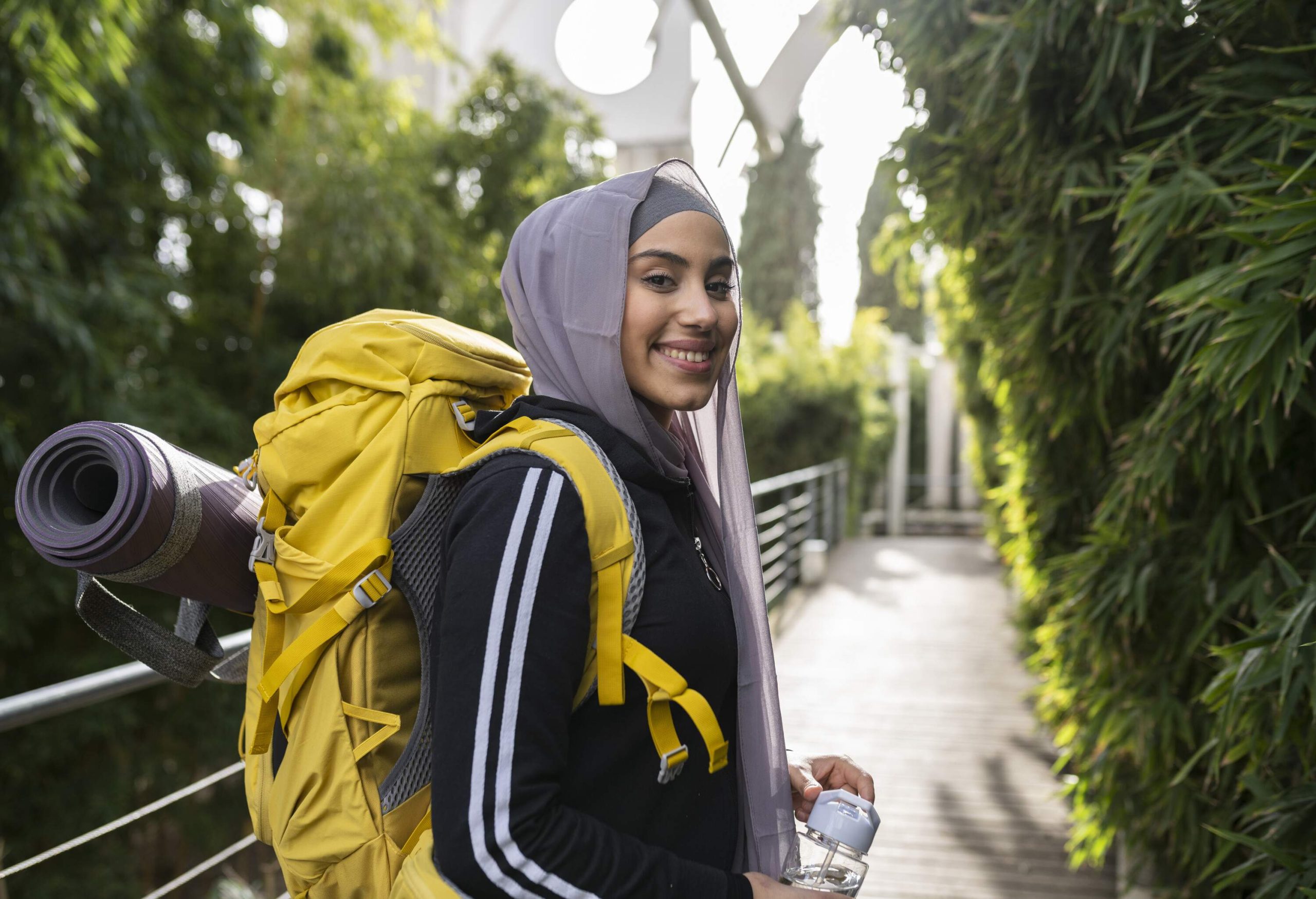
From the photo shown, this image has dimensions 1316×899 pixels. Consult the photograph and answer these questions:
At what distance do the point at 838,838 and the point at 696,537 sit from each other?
325mm

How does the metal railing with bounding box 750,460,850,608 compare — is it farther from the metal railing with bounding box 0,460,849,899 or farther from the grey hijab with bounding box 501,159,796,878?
the grey hijab with bounding box 501,159,796,878

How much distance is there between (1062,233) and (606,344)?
5.65 ft

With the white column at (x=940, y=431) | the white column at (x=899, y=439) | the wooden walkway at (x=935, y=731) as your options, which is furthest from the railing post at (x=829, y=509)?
the white column at (x=940, y=431)

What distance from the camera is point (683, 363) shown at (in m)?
0.97

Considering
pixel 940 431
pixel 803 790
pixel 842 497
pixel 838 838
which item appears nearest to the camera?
pixel 838 838

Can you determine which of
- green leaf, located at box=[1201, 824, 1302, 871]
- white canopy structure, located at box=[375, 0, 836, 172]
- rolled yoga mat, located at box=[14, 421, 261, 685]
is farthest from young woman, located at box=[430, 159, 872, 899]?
white canopy structure, located at box=[375, 0, 836, 172]

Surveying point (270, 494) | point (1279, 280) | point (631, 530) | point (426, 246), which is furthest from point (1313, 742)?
point (426, 246)

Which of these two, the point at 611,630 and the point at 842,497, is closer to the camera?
the point at 611,630

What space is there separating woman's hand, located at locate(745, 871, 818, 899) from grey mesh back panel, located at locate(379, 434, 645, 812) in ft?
0.70

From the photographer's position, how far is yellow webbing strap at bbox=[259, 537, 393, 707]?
83 centimetres

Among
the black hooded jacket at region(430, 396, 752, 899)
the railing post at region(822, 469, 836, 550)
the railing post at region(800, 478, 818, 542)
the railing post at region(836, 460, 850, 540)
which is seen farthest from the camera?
the railing post at region(836, 460, 850, 540)

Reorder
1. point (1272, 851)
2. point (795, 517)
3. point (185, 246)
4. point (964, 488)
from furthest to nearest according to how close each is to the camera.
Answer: point (964, 488), point (795, 517), point (185, 246), point (1272, 851)

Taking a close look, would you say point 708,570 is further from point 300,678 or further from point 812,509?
point 812,509

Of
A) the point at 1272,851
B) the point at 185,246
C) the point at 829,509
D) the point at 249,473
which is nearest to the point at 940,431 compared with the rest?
the point at 829,509
